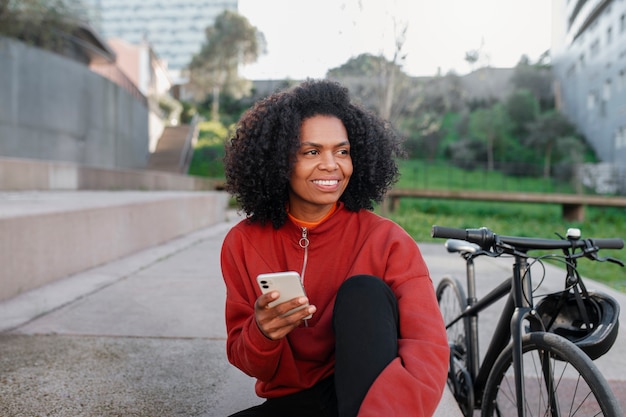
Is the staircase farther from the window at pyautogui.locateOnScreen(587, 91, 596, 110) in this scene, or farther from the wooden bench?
the window at pyautogui.locateOnScreen(587, 91, 596, 110)

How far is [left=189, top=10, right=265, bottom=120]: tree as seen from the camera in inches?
1586

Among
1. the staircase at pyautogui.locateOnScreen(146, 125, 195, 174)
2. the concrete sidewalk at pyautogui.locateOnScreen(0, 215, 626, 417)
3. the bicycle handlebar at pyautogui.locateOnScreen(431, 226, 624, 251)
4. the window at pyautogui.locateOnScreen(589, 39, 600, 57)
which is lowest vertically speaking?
the concrete sidewalk at pyautogui.locateOnScreen(0, 215, 626, 417)

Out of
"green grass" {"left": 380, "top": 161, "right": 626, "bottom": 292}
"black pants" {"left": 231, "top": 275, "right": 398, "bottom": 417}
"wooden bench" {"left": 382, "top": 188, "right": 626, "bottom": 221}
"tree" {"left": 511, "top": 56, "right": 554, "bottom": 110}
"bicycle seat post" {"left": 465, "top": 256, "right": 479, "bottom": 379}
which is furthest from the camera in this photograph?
"tree" {"left": 511, "top": 56, "right": 554, "bottom": 110}

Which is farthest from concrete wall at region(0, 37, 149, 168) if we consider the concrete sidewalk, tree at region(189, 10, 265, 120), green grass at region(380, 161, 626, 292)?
tree at region(189, 10, 265, 120)

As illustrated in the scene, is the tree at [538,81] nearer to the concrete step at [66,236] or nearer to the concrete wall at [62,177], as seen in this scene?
the concrete wall at [62,177]

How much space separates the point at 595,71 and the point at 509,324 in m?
29.8

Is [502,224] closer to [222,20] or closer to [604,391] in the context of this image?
[604,391]

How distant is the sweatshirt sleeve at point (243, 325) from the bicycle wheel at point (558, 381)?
749 mm

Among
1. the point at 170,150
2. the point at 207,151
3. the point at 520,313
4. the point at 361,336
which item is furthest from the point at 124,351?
the point at 207,151

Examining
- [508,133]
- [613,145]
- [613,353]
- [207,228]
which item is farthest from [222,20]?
[613,353]

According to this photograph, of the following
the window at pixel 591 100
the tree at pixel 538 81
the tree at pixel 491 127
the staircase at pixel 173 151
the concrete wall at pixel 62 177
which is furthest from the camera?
the tree at pixel 538 81

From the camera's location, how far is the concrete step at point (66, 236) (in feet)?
13.5

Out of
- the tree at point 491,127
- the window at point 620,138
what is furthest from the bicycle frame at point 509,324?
the tree at point 491,127

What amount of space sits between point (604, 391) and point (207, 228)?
31.7ft
